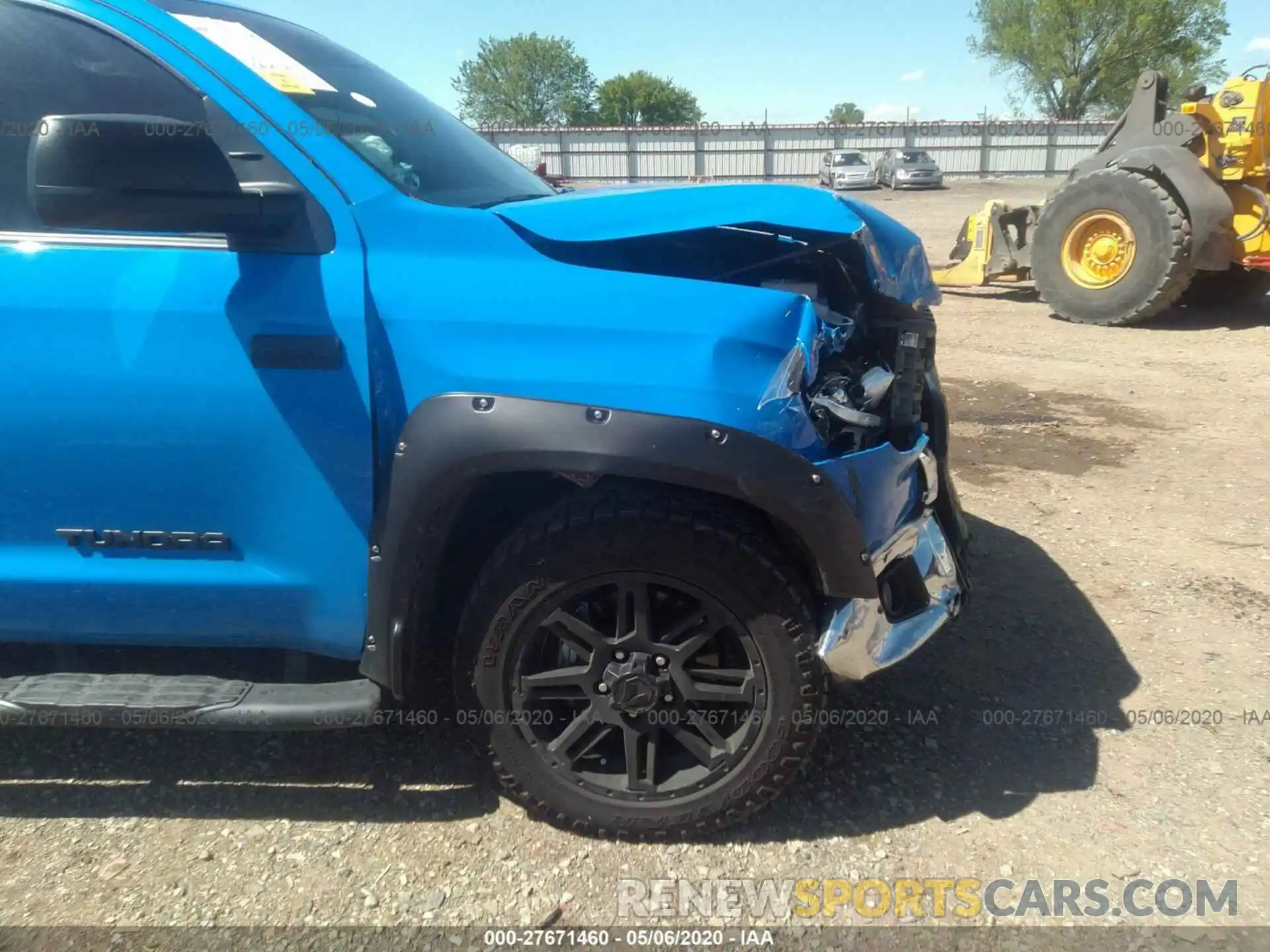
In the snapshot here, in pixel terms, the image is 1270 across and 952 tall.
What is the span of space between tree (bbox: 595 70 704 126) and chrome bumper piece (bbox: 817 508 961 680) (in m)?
68.9

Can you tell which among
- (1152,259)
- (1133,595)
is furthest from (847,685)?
(1152,259)

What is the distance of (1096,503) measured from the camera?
4.38 meters

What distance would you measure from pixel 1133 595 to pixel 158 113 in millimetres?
3632

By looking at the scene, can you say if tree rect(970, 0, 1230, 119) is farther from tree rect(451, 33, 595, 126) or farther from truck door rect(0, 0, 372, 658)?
truck door rect(0, 0, 372, 658)

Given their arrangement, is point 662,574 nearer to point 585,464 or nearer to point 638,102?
point 585,464

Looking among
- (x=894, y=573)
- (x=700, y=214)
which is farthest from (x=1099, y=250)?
(x=700, y=214)

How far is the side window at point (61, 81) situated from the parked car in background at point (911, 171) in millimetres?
31826

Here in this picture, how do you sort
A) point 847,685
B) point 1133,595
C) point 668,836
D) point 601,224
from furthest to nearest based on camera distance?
point 1133,595 < point 847,685 < point 668,836 < point 601,224

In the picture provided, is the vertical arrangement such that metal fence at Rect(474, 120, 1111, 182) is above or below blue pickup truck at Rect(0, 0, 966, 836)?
above

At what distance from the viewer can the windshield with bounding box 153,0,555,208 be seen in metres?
2.14

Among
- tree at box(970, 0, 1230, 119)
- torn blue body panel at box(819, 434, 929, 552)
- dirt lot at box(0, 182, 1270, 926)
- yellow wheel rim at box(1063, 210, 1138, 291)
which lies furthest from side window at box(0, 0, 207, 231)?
tree at box(970, 0, 1230, 119)

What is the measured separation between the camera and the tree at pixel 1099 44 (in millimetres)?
46094

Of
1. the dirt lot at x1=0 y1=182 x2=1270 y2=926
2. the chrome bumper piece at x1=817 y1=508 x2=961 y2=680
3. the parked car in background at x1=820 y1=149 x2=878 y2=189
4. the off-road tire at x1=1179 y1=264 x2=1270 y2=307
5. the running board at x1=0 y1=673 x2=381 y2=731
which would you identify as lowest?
the dirt lot at x1=0 y1=182 x2=1270 y2=926

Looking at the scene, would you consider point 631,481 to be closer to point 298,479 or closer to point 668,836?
point 298,479
